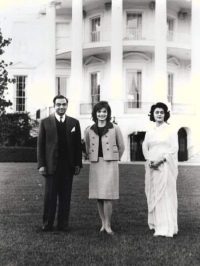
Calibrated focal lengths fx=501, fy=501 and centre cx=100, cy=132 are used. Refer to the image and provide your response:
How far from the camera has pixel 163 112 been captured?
A: 292 inches

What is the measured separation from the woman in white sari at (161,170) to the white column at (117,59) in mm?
21267

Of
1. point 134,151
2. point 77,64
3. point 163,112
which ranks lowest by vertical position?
point 134,151

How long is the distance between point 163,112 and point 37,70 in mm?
28118

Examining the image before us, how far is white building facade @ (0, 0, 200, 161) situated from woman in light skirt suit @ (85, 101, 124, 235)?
66.8 ft

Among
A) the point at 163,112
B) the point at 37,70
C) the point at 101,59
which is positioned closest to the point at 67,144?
the point at 163,112

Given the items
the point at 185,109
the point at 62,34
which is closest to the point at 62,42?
the point at 62,34

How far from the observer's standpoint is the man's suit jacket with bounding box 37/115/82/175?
295 inches

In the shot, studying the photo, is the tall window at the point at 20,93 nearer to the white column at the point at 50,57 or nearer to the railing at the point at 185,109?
the white column at the point at 50,57

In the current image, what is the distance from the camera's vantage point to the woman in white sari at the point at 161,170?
7.23 metres

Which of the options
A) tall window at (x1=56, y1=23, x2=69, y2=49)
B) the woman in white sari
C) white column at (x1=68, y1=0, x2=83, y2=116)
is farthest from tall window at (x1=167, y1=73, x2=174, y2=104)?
the woman in white sari

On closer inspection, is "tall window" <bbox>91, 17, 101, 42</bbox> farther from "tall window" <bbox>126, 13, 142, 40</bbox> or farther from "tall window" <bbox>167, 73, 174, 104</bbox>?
"tall window" <bbox>167, 73, 174, 104</bbox>

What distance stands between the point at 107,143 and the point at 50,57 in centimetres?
2448

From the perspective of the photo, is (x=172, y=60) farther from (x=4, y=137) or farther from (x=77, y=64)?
(x=4, y=137)

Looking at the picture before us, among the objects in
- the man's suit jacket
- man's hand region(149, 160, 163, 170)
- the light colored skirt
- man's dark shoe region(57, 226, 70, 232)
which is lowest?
man's dark shoe region(57, 226, 70, 232)
